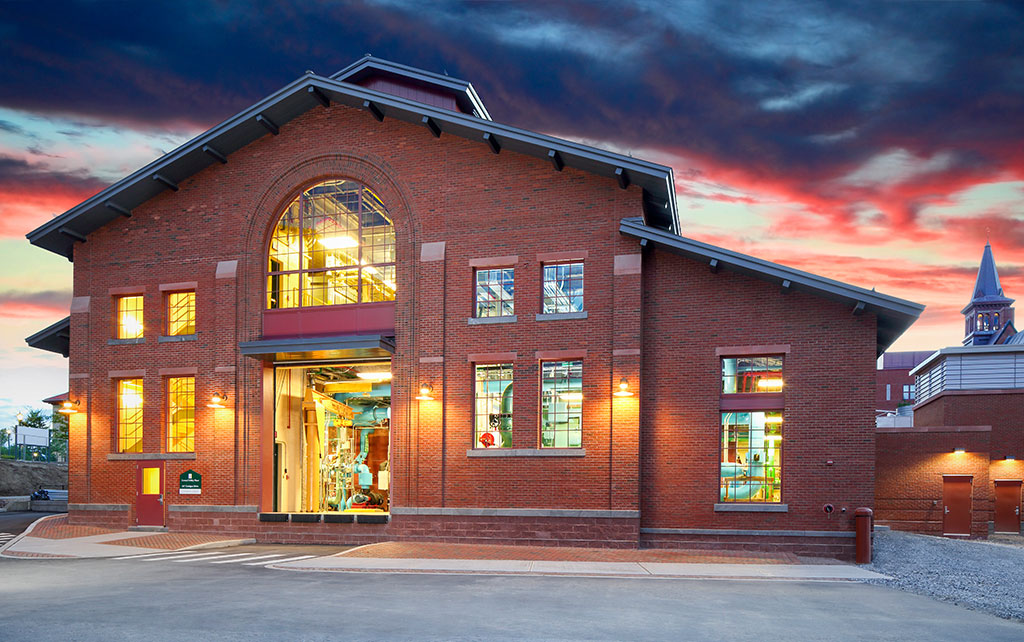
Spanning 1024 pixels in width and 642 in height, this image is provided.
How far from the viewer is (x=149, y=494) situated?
Answer: 23.9m

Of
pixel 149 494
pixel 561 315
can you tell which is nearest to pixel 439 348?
pixel 561 315

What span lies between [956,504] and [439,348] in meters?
20.9

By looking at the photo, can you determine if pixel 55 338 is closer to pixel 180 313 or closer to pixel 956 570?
pixel 180 313

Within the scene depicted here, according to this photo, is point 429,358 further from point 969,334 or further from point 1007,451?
point 969,334

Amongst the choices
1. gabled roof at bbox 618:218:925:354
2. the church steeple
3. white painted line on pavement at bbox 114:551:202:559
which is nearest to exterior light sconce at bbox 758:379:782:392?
gabled roof at bbox 618:218:925:354

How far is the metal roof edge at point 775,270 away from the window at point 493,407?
16.5 feet

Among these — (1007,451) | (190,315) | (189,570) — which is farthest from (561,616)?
(1007,451)

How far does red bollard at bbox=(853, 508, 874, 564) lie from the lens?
18469 mm

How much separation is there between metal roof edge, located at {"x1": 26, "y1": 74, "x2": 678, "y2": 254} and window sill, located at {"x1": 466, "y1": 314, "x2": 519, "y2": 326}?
15.0 feet

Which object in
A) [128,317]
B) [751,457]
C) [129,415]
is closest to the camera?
[751,457]

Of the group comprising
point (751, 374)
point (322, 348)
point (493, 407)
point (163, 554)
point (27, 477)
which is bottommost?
point (27, 477)

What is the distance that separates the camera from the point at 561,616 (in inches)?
443

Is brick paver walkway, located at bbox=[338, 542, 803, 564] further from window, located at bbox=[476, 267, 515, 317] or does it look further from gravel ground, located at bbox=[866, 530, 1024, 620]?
window, located at bbox=[476, 267, 515, 317]

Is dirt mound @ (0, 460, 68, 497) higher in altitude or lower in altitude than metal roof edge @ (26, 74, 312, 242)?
lower
